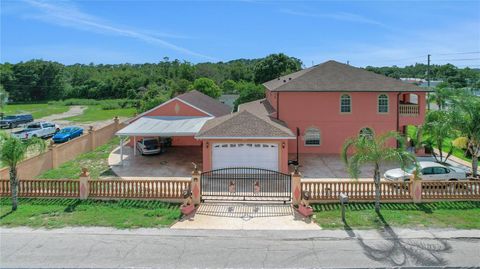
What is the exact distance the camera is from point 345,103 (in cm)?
2784

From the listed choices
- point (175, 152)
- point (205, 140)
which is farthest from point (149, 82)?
point (205, 140)

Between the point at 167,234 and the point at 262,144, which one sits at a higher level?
the point at 262,144

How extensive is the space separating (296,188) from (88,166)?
14.1 metres

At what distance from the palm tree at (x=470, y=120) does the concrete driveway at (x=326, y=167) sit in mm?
4658

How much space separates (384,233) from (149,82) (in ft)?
295

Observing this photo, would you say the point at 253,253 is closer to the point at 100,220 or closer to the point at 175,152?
the point at 100,220

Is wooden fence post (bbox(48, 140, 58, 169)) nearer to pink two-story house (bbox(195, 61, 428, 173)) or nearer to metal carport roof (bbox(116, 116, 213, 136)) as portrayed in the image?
metal carport roof (bbox(116, 116, 213, 136))

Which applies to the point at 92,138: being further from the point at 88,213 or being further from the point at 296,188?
the point at 296,188

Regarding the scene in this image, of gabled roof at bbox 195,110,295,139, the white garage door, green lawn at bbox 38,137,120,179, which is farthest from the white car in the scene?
green lawn at bbox 38,137,120,179

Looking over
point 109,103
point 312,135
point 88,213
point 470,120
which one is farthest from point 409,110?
point 109,103

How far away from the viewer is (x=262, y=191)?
18.4 meters

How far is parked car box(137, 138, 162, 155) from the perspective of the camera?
90.3 feet

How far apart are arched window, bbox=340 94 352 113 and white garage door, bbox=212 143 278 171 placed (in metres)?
7.72

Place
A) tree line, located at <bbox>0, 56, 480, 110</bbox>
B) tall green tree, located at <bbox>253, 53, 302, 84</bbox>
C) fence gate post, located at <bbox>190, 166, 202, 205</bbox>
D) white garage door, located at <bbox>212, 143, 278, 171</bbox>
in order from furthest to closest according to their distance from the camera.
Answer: tree line, located at <bbox>0, 56, 480, 110</bbox> < tall green tree, located at <bbox>253, 53, 302, 84</bbox> < white garage door, located at <bbox>212, 143, 278, 171</bbox> < fence gate post, located at <bbox>190, 166, 202, 205</bbox>
